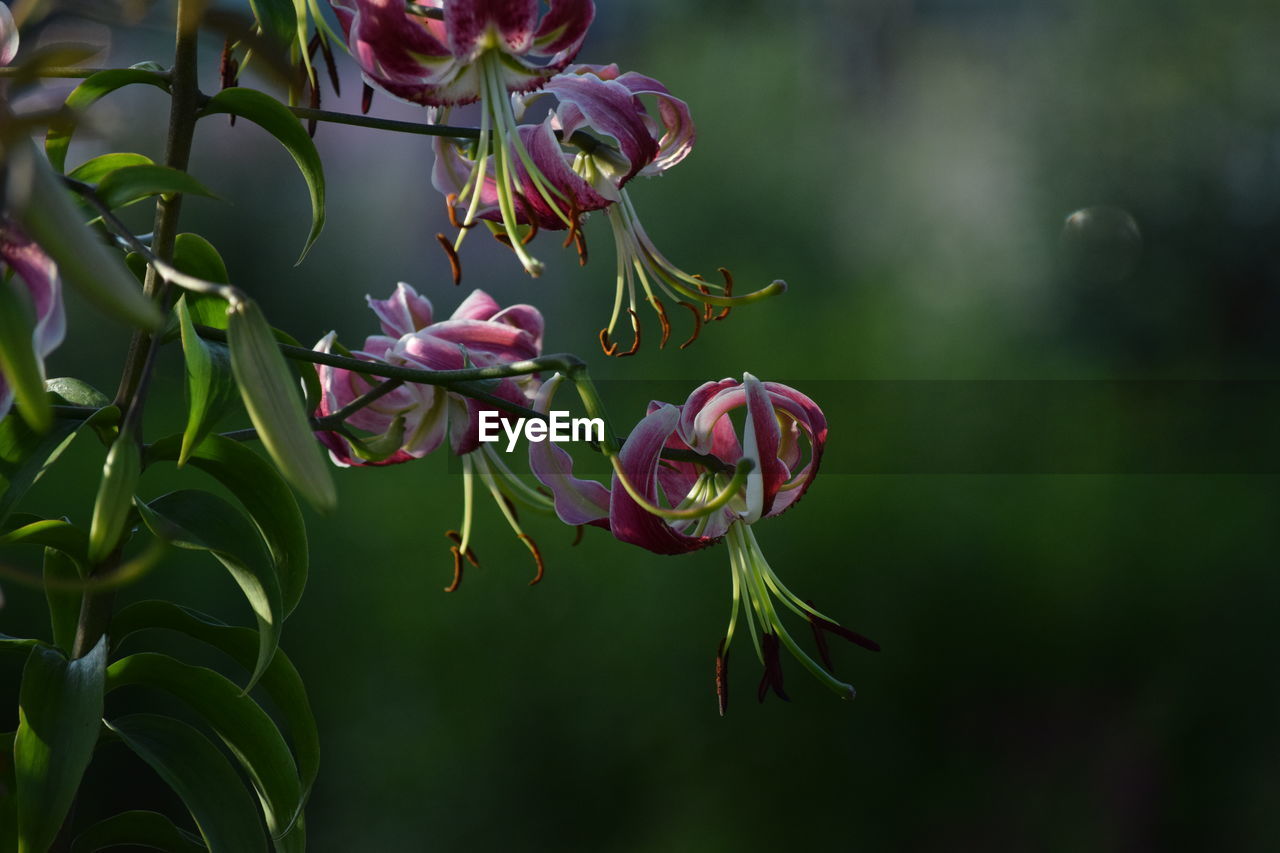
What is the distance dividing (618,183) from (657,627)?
154 centimetres

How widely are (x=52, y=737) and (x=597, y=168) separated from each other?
0.26 metres

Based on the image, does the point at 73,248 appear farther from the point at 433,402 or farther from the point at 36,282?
the point at 433,402

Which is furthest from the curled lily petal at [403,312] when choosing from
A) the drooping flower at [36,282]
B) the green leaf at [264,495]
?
the drooping flower at [36,282]

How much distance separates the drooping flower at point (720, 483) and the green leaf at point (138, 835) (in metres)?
0.18

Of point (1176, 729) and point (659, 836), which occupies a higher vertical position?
point (1176, 729)

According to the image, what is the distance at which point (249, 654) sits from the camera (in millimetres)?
414

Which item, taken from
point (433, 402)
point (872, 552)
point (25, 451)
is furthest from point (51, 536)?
point (872, 552)

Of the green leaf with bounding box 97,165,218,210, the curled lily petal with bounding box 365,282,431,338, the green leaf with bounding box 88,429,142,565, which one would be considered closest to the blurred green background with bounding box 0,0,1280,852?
the curled lily petal with bounding box 365,282,431,338

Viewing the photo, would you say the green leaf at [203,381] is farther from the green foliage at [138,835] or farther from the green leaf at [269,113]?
the green foliage at [138,835]

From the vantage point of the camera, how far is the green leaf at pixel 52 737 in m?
0.32

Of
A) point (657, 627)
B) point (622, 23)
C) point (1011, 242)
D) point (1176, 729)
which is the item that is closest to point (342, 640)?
point (657, 627)

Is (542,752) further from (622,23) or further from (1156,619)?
(622,23)

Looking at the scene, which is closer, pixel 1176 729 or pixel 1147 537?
pixel 1176 729

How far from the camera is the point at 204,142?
2936mm
